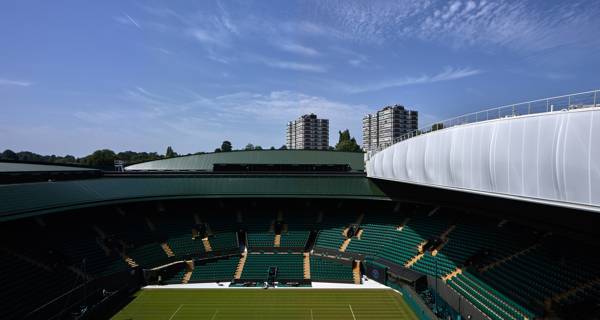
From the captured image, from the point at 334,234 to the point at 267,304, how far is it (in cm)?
1371

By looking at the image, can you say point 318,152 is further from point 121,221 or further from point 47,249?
point 47,249

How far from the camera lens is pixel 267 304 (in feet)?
90.2

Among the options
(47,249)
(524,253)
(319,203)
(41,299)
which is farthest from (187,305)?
(524,253)

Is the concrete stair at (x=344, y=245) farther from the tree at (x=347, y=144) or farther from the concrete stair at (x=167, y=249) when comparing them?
the tree at (x=347, y=144)

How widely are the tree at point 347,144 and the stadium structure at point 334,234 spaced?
66.7 meters

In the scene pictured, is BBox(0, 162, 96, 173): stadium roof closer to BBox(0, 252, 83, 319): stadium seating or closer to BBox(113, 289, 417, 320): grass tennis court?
BBox(0, 252, 83, 319): stadium seating

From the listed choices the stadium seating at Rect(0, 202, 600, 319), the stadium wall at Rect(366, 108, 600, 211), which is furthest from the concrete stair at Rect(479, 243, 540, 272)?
the stadium wall at Rect(366, 108, 600, 211)

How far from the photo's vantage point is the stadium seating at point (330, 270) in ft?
107

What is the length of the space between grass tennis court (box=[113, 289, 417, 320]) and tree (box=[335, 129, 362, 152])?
84.3m

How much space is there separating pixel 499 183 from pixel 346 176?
26.5 metres

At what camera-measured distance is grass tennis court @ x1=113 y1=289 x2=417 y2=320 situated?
2536cm

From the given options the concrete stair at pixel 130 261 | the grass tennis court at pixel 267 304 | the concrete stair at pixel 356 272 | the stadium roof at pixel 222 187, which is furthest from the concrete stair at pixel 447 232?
the concrete stair at pixel 130 261

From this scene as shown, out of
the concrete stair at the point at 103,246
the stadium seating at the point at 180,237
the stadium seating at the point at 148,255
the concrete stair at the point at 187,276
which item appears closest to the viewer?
the concrete stair at the point at 103,246

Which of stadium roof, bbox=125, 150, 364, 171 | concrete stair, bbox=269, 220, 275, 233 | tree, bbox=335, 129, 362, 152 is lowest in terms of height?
concrete stair, bbox=269, 220, 275, 233
